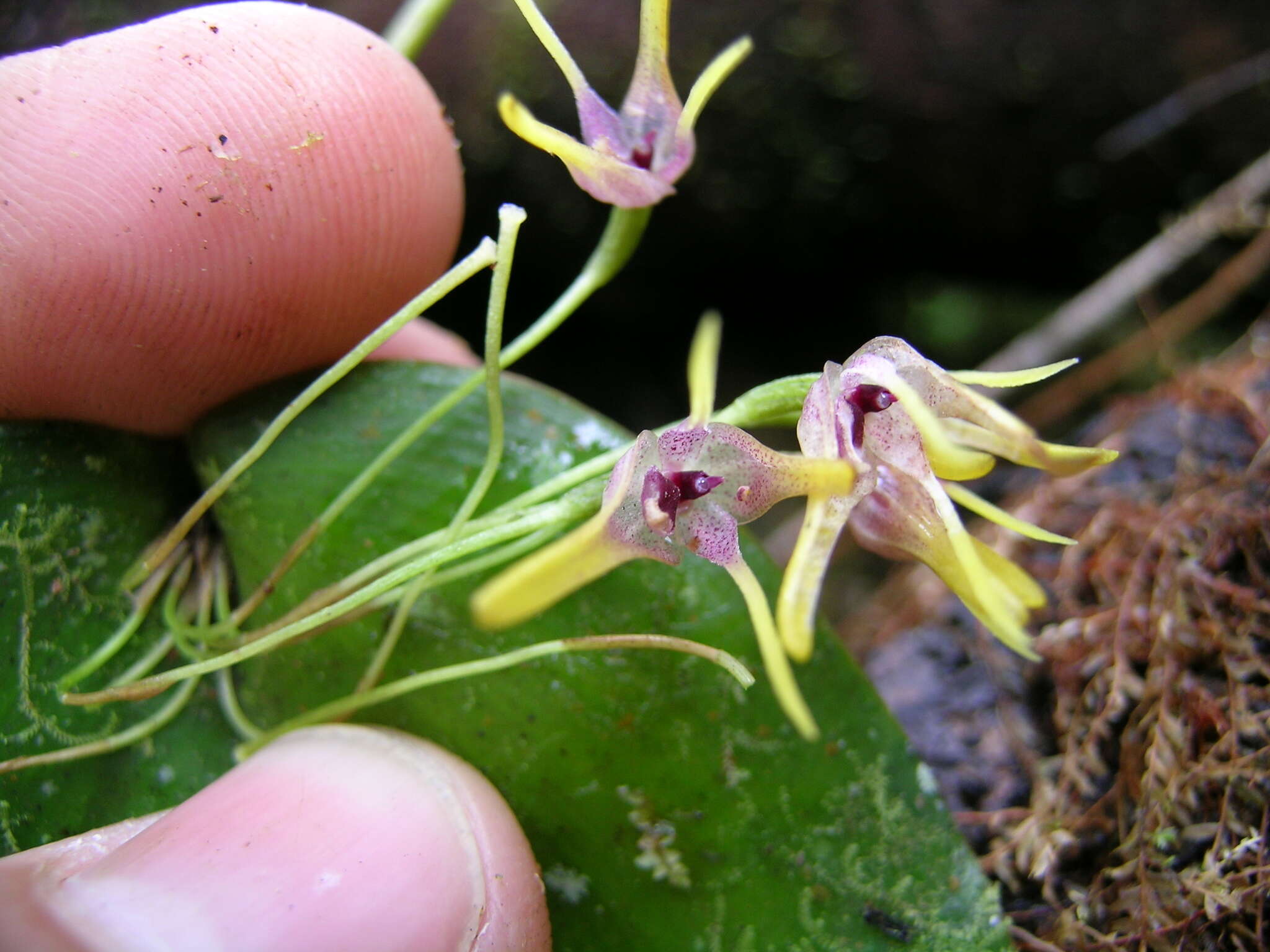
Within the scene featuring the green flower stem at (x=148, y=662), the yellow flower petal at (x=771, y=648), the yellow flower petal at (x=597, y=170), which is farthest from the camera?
the green flower stem at (x=148, y=662)

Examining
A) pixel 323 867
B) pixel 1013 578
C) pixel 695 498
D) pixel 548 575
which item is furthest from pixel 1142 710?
pixel 323 867

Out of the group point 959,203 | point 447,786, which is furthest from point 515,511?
point 959,203

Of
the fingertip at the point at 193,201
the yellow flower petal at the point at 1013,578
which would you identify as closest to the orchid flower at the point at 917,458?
the yellow flower petal at the point at 1013,578

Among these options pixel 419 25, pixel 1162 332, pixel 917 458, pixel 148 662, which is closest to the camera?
pixel 917 458

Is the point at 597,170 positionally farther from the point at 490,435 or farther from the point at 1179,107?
the point at 1179,107

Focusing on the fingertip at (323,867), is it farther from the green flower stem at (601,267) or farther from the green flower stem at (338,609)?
the green flower stem at (601,267)

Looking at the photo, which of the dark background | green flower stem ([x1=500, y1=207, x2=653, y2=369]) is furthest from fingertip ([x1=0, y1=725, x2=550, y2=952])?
the dark background
